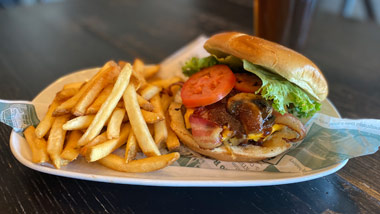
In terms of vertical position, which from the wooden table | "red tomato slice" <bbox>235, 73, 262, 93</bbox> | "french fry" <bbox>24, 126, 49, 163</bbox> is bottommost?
the wooden table

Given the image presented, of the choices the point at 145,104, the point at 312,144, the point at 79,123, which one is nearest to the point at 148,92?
the point at 145,104

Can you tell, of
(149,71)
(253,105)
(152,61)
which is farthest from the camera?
(152,61)

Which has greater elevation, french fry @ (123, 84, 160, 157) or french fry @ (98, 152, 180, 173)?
french fry @ (123, 84, 160, 157)

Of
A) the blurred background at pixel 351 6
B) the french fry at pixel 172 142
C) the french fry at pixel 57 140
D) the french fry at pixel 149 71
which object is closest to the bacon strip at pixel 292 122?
the french fry at pixel 172 142

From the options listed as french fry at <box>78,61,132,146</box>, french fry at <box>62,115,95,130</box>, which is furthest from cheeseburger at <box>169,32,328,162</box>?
french fry at <box>62,115,95,130</box>

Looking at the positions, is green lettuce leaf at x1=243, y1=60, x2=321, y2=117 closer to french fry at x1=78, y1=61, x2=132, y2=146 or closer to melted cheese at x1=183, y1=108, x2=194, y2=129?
melted cheese at x1=183, y1=108, x2=194, y2=129

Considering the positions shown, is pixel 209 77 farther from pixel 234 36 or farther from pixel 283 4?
pixel 283 4

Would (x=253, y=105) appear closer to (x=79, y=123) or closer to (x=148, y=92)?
(x=148, y=92)
